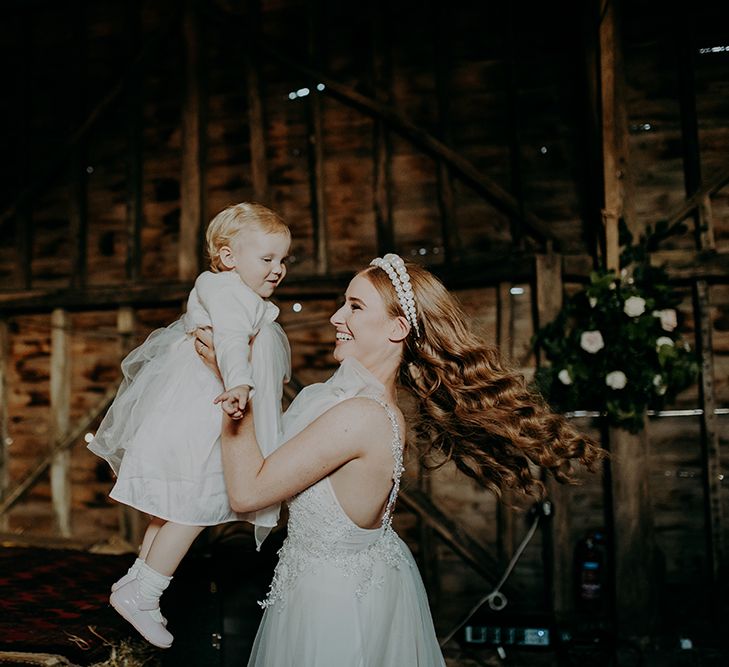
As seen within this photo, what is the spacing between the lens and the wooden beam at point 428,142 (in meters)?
4.97

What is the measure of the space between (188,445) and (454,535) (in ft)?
10.3

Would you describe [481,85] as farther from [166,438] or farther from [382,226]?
[166,438]

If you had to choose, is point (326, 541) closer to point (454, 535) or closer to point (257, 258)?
A: point (257, 258)

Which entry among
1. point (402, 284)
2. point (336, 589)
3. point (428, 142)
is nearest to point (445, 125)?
point (428, 142)

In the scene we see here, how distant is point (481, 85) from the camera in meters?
5.17

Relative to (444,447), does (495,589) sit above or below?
below

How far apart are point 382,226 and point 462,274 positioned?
73 centimetres

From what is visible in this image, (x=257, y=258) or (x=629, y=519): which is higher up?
(x=257, y=258)

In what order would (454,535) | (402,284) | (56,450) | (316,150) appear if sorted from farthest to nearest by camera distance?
(56,450)
(316,150)
(454,535)
(402,284)

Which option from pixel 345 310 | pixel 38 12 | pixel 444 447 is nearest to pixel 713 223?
pixel 444 447

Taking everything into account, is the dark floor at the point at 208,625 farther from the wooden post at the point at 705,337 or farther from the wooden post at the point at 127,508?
the wooden post at the point at 127,508

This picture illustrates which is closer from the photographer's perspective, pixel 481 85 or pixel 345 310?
pixel 345 310

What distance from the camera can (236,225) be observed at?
8.31ft

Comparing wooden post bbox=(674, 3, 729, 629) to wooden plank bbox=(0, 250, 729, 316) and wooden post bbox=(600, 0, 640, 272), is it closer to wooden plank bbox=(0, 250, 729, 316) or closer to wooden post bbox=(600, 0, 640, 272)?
wooden plank bbox=(0, 250, 729, 316)
